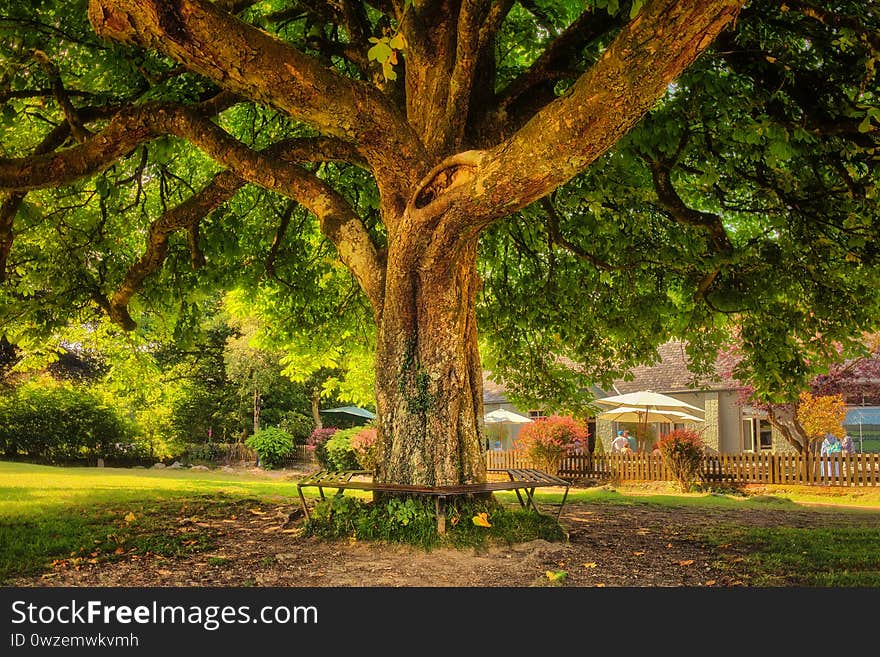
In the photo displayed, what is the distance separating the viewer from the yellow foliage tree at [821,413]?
23.7 meters

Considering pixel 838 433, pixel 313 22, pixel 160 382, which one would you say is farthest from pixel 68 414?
pixel 838 433

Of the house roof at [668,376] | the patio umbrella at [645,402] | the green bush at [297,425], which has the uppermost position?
the house roof at [668,376]

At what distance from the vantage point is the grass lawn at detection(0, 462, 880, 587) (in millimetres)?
7883

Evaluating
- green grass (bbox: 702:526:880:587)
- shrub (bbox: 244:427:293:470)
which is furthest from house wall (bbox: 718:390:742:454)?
shrub (bbox: 244:427:293:470)

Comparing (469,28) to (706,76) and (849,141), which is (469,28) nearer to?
(706,76)

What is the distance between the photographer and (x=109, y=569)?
7316mm

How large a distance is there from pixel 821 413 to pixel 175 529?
832 inches

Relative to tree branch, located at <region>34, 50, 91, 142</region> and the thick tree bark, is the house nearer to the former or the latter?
the thick tree bark

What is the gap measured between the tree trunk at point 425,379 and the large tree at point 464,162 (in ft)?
0.10

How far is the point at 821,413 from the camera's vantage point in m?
23.7

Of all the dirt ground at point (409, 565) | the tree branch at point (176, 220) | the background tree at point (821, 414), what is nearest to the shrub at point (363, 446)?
the tree branch at point (176, 220)

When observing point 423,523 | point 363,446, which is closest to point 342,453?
point 363,446

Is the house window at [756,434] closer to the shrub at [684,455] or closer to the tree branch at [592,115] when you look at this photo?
the shrub at [684,455]

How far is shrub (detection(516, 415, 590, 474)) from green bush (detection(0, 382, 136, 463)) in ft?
51.9
